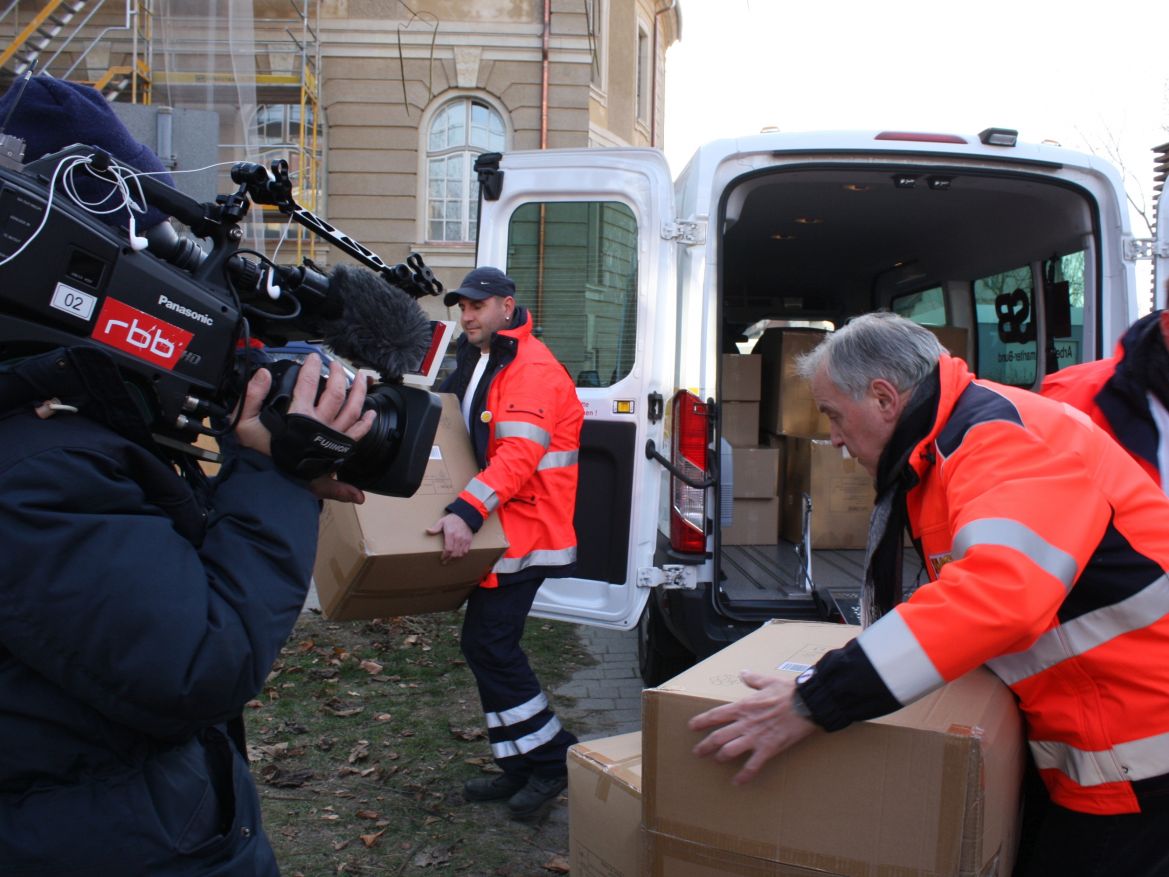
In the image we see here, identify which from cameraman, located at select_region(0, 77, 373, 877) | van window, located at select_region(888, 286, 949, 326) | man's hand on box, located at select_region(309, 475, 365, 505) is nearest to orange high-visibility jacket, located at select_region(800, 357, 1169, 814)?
man's hand on box, located at select_region(309, 475, 365, 505)

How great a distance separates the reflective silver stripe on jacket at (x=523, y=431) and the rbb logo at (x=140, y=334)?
7.71 ft

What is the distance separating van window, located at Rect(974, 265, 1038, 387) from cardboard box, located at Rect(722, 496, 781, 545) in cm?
164

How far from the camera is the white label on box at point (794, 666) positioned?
6.29 feet

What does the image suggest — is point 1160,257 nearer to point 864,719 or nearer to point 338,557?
point 864,719

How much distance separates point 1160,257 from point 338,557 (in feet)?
11.1

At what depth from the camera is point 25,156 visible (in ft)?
4.33

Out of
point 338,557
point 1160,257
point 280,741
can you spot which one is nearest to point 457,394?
point 338,557

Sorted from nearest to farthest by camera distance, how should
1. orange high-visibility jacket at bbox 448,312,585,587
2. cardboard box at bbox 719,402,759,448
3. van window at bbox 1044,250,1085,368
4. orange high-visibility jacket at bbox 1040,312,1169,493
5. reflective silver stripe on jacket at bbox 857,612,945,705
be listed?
1. reflective silver stripe on jacket at bbox 857,612,945,705
2. orange high-visibility jacket at bbox 1040,312,1169,493
3. orange high-visibility jacket at bbox 448,312,585,587
4. van window at bbox 1044,250,1085,368
5. cardboard box at bbox 719,402,759,448

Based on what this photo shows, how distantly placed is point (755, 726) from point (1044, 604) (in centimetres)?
51

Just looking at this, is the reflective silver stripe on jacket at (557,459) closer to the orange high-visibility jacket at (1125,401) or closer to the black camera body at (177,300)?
the orange high-visibility jacket at (1125,401)

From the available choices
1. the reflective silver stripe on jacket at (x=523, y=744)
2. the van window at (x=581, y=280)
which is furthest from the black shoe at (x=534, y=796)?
the van window at (x=581, y=280)

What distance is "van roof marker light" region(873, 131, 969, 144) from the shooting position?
3.88 meters

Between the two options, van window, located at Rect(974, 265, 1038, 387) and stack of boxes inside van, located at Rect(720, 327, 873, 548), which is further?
stack of boxes inside van, located at Rect(720, 327, 873, 548)

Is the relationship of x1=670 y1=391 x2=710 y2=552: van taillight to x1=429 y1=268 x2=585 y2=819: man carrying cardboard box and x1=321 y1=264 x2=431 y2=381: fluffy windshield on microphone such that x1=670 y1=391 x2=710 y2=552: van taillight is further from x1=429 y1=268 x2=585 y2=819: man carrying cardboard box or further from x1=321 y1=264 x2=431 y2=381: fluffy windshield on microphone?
x1=321 y1=264 x2=431 y2=381: fluffy windshield on microphone
